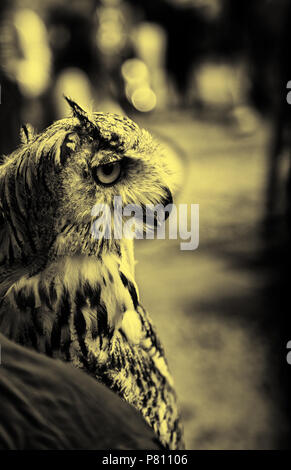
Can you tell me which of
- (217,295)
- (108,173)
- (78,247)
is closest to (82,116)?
(108,173)

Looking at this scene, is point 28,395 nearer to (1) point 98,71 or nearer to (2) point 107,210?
(2) point 107,210

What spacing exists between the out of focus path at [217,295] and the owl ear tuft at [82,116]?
164mm

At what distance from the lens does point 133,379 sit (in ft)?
2.35

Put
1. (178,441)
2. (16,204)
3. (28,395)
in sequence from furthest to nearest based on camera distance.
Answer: (178,441)
(16,204)
(28,395)

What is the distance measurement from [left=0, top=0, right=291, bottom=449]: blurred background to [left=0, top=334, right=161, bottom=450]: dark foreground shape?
0.23m

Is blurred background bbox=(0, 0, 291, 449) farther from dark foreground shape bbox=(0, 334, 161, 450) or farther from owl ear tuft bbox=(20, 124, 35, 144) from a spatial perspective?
dark foreground shape bbox=(0, 334, 161, 450)

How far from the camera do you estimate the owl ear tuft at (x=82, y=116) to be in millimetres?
667

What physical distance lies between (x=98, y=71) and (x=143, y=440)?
0.66m

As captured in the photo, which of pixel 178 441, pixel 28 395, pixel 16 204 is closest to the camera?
pixel 28 395

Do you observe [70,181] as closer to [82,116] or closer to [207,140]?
[82,116]

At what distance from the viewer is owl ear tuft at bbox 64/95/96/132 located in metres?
0.67

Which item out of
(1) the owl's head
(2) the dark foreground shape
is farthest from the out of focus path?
(2) the dark foreground shape

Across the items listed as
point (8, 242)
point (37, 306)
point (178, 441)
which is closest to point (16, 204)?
point (8, 242)

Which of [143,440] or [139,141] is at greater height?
[139,141]
